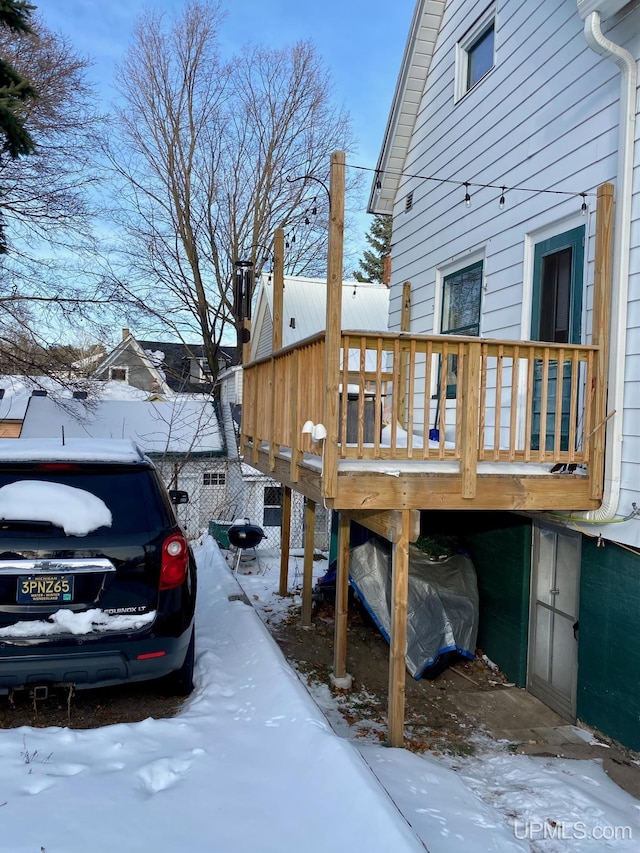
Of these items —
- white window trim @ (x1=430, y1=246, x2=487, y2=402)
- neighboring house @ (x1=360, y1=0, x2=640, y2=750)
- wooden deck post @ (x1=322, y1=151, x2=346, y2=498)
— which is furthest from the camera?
white window trim @ (x1=430, y1=246, x2=487, y2=402)

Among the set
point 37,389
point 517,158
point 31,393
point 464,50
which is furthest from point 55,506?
point 31,393

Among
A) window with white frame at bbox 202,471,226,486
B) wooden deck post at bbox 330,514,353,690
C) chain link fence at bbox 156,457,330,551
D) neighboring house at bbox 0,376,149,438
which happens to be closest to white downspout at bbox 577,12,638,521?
wooden deck post at bbox 330,514,353,690

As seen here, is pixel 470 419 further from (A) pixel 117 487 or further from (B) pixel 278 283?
(B) pixel 278 283

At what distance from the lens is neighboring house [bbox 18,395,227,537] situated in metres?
15.2

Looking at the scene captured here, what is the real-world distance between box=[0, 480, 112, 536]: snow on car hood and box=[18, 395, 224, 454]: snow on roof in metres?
11.9

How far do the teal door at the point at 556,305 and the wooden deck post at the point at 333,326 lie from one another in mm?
1955

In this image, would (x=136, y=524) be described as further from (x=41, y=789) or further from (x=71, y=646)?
(x=41, y=789)

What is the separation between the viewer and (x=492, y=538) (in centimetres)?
650

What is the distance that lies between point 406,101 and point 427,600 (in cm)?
642

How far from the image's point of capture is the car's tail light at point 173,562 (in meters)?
Result: 3.44

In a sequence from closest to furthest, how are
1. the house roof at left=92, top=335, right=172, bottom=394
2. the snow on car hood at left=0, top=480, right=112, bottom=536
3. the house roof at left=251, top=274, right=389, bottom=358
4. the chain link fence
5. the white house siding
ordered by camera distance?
the snow on car hood at left=0, top=480, right=112, bottom=536 → the white house siding → the chain link fence → the house roof at left=251, top=274, right=389, bottom=358 → the house roof at left=92, top=335, right=172, bottom=394

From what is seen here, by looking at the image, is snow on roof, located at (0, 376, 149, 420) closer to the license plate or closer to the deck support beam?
the license plate

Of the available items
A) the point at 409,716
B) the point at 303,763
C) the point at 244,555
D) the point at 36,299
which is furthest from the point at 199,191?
the point at 303,763

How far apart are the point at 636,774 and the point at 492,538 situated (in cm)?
267
